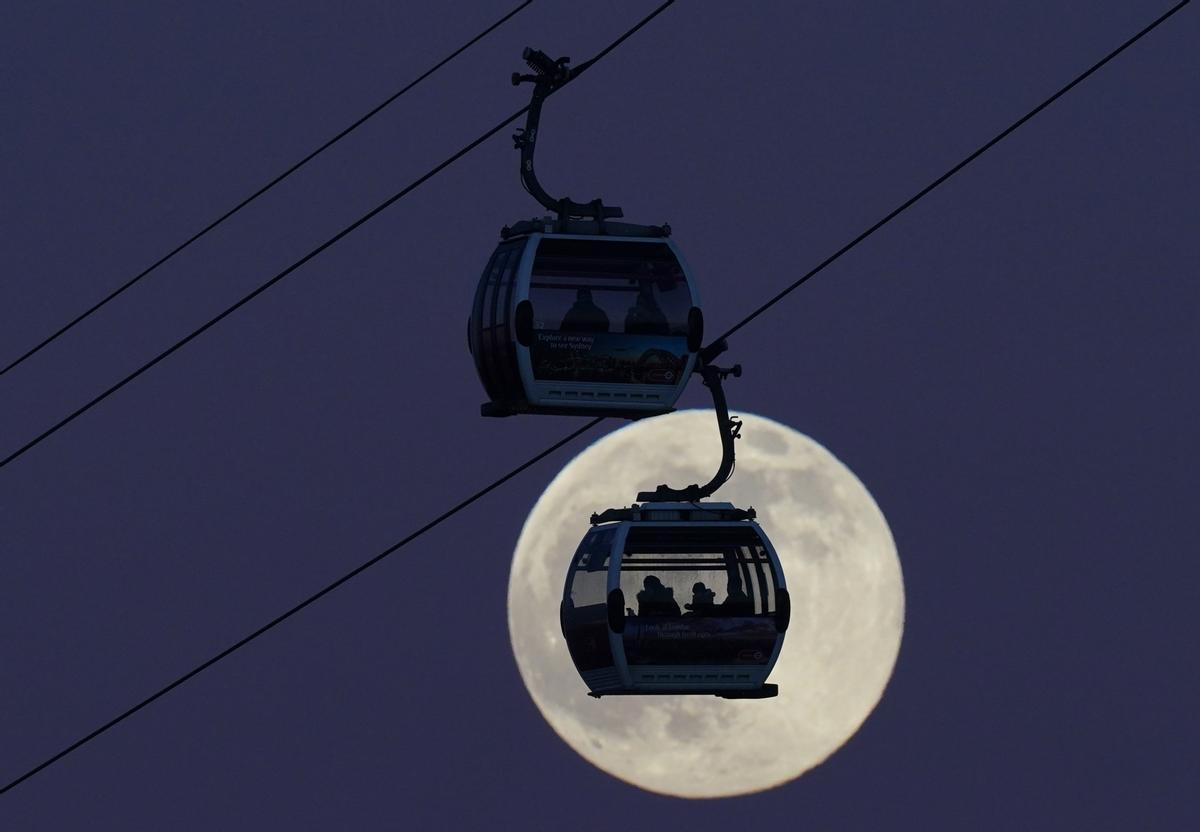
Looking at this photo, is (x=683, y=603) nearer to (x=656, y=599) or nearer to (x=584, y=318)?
(x=656, y=599)

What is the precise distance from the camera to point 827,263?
2247cm

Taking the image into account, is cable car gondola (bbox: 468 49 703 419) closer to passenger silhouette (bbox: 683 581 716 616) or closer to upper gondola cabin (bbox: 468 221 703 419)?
upper gondola cabin (bbox: 468 221 703 419)

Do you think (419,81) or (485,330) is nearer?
(419,81)

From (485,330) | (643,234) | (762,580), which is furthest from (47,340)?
(762,580)

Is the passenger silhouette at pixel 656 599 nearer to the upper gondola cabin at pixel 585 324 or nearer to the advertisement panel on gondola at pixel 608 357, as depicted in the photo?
the upper gondola cabin at pixel 585 324

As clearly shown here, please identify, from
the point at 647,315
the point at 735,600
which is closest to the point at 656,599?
the point at 735,600

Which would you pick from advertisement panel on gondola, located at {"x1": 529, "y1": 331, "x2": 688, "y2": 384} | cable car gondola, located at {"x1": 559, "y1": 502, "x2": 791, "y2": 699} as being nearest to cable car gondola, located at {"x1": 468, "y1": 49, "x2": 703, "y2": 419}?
advertisement panel on gondola, located at {"x1": 529, "y1": 331, "x2": 688, "y2": 384}

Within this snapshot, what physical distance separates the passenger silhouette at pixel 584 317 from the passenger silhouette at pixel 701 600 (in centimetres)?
331

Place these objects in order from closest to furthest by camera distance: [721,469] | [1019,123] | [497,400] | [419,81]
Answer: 1. [1019,123]
2. [419,81]
3. [497,400]
4. [721,469]

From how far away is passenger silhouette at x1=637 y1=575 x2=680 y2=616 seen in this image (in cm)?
2664

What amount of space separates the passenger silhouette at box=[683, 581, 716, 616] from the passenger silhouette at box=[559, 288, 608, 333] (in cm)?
331

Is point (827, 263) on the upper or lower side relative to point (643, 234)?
lower

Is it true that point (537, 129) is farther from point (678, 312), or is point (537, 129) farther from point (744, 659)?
point (744, 659)

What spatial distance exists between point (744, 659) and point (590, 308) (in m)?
4.47
